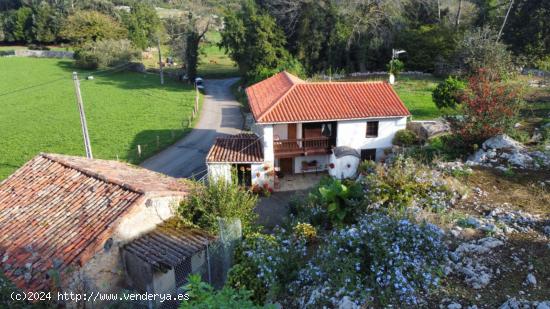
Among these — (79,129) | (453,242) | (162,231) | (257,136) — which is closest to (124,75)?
(79,129)

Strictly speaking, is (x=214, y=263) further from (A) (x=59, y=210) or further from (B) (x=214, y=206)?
(A) (x=59, y=210)

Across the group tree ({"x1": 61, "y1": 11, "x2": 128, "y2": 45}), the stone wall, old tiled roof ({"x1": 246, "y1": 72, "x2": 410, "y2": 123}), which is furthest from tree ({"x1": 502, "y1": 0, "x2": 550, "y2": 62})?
the stone wall

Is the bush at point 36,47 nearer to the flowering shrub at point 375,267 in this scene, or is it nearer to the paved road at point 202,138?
the paved road at point 202,138

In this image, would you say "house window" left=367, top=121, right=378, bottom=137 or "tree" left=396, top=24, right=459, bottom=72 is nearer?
"house window" left=367, top=121, right=378, bottom=137

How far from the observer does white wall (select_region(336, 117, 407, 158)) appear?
22109mm

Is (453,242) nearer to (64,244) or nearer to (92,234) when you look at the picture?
(92,234)

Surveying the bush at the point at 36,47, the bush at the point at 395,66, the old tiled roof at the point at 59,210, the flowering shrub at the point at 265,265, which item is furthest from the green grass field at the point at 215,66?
the flowering shrub at the point at 265,265

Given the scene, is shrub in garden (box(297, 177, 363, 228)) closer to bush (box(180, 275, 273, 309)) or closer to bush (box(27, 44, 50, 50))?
bush (box(180, 275, 273, 309))

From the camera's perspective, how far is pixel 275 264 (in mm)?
9383

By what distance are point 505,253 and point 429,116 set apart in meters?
22.0

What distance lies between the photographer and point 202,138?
102 ft

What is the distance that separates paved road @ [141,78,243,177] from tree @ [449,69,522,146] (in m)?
14.3

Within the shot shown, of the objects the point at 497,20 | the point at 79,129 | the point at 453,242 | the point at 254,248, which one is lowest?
the point at 79,129

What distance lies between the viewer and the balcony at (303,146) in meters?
21.8
